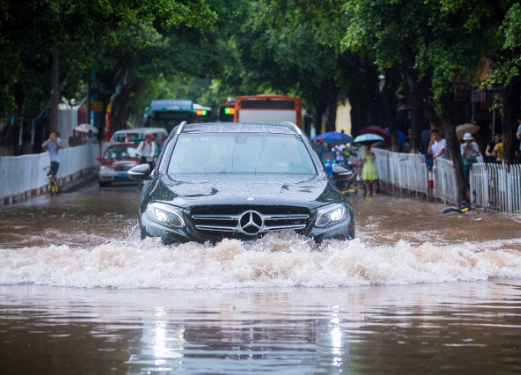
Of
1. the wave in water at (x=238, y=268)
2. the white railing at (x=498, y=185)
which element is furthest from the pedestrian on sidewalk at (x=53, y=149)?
the wave in water at (x=238, y=268)

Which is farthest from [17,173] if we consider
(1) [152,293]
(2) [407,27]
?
(1) [152,293]

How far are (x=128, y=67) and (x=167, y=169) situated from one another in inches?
1488

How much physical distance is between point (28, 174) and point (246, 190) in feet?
58.6

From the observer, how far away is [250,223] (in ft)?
29.7

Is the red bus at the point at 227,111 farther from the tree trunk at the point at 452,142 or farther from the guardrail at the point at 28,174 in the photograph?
the tree trunk at the point at 452,142

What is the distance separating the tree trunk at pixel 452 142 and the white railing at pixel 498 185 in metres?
0.36

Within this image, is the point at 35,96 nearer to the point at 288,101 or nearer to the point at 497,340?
the point at 288,101

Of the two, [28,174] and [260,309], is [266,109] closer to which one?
[28,174]

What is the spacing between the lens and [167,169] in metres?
10.7

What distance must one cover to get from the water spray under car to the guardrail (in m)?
13.1

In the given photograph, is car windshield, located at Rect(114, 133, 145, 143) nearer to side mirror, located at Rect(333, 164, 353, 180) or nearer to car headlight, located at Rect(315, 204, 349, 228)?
side mirror, located at Rect(333, 164, 353, 180)

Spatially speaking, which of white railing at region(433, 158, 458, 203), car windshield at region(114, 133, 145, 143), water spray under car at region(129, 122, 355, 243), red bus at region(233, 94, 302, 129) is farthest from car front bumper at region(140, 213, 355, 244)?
car windshield at region(114, 133, 145, 143)

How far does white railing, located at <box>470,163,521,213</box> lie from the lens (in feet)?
64.5

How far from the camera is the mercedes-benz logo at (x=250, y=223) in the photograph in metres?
9.07
